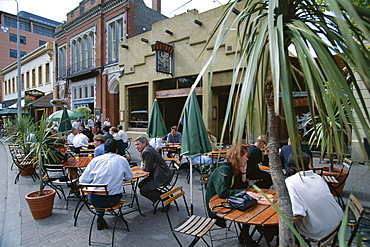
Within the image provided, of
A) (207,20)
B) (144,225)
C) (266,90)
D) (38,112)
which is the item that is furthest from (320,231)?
(38,112)

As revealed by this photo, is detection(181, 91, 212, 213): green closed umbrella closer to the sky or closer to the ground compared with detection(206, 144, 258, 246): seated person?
closer to the sky

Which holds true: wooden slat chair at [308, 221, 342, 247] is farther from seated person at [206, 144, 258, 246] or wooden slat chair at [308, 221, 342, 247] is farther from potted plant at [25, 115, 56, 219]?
potted plant at [25, 115, 56, 219]

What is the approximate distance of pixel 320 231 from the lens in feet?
7.80

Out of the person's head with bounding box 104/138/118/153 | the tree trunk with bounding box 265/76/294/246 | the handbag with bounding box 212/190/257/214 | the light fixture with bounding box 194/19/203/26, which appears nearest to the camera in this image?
the tree trunk with bounding box 265/76/294/246

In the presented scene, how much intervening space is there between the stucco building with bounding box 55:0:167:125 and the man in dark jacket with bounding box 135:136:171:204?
45.3 ft

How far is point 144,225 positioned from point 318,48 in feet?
12.7

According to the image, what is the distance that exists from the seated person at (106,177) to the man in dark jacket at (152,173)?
61 cm

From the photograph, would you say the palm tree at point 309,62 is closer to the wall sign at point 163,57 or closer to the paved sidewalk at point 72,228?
the paved sidewalk at point 72,228

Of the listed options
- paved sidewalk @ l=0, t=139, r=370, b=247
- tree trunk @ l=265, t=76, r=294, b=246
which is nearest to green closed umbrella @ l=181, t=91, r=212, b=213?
paved sidewalk @ l=0, t=139, r=370, b=247

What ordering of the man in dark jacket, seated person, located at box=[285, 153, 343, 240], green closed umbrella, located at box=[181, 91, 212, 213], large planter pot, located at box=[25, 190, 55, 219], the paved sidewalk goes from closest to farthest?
seated person, located at box=[285, 153, 343, 240] → the paved sidewalk → large planter pot, located at box=[25, 190, 55, 219] → green closed umbrella, located at box=[181, 91, 212, 213] → the man in dark jacket

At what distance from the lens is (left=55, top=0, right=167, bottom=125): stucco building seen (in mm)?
18141

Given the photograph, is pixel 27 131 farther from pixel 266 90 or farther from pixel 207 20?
pixel 207 20

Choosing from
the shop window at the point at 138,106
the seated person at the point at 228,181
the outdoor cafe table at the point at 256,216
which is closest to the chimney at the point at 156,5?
the shop window at the point at 138,106

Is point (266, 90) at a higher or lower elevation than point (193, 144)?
higher
